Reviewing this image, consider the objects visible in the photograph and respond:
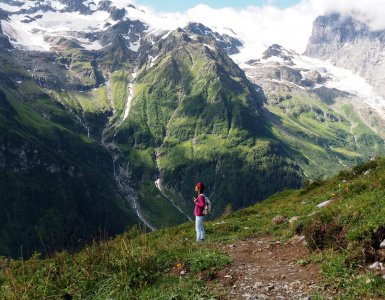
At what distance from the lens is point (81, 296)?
12734mm

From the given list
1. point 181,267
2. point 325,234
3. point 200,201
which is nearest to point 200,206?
point 200,201

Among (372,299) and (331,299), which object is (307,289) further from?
(372,299)

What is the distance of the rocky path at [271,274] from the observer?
12.5m

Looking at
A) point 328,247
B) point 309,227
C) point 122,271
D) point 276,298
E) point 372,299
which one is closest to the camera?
point 372,299

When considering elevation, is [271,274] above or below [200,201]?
above

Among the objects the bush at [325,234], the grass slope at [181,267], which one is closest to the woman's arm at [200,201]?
the grass slope at [181,267]

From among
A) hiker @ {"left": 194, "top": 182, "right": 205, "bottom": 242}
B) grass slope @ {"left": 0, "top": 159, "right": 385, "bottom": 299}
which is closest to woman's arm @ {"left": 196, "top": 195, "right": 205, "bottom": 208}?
hiker @ {"left": 194, "top": 182, "right": 205, "bottom": 242}

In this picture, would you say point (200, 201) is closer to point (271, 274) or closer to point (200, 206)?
point (200, 206)

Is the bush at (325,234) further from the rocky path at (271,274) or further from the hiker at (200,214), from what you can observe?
the hiker at (200,214)

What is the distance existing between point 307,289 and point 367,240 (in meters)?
2.72

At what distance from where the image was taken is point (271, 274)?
1447cm

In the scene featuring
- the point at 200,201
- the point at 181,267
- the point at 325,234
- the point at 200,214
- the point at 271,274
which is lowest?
the point at 200,214

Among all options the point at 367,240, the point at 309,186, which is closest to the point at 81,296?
the point at 367,240

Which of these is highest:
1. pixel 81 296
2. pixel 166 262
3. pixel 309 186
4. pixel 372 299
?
pixel 372 299
